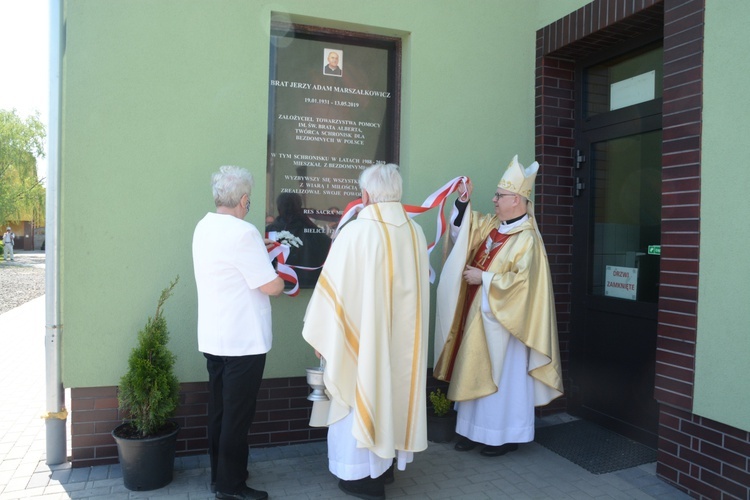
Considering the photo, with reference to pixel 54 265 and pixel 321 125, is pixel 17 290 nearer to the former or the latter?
pixel 54 265

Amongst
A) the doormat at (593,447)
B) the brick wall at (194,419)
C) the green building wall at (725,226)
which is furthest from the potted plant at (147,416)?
the green building wall at (725,226)

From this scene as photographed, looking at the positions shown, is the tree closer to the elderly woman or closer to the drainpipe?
the drainpipe

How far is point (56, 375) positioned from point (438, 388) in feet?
9.38

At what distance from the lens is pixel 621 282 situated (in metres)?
4.98

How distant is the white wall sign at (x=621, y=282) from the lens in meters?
4.86

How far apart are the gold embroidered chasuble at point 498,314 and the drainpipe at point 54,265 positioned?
2.66 meters

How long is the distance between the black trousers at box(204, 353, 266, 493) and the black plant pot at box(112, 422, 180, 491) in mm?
397

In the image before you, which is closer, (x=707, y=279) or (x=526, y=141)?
(x=707, y=279)

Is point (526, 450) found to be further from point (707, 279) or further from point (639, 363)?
point (707, 279)

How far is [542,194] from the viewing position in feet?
17.4

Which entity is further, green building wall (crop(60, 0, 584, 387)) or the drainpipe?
green building wall (crop(60, 0, 584, 387))

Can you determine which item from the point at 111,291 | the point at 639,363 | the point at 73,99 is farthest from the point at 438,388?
the point at 73,99

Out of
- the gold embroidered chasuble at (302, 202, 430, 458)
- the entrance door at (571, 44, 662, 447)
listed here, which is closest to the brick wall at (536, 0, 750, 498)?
the entrance door at (571, 44, 662, 447)

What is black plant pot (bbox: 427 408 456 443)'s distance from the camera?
473 centimetres
